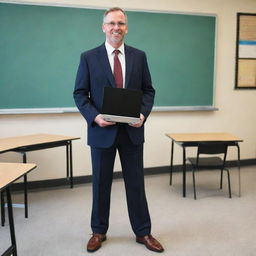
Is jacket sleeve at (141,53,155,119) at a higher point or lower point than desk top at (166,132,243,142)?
higher

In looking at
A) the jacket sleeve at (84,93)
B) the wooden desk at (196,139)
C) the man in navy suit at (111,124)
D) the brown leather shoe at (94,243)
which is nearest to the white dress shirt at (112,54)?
the man in navy suit at (111,124)

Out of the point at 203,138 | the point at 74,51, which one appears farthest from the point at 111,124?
the point at 74,51

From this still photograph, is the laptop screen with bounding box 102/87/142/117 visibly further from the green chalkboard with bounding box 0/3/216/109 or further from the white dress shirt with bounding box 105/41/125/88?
the green chalkboard with bounding box 0/3/216/109

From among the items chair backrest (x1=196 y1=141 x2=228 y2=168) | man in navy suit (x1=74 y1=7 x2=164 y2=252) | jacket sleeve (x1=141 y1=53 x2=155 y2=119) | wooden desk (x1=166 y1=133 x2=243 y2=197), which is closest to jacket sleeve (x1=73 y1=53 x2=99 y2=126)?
man in navy suit (x1=74 y1=7 x2=164 y2=252)

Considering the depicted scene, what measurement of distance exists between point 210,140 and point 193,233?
1.20 meters

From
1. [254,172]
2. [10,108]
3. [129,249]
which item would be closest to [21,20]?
[10,108]

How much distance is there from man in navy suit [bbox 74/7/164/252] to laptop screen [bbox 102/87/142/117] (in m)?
0.11

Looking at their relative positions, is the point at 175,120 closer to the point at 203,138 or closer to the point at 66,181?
the point at 203,138

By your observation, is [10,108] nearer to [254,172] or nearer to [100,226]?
[100,226]

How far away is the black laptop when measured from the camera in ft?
6.88

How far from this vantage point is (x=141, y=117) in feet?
7.41

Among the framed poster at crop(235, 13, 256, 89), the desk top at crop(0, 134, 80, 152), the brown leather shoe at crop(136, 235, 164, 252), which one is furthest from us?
the framed poster at crop(235, 13, 256, 89)

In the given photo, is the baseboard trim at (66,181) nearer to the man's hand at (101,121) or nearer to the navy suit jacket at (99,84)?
the navy suit jacket at (99,84)

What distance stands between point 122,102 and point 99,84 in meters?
0.27
